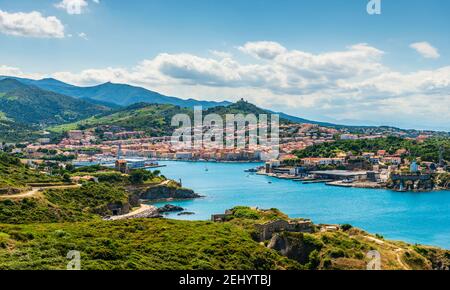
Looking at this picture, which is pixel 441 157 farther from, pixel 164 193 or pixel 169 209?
pixel 169 209

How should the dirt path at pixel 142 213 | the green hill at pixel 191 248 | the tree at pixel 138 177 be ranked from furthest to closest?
the tree at pixel 138 177, the dirt path at pixel 142 213, the green hill at pixel 191 248

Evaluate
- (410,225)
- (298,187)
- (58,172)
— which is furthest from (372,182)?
(58,172)

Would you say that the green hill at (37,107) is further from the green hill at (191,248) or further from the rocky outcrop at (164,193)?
the green hill at (191,248)

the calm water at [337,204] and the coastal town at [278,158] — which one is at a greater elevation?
the coastal town at [278,158]

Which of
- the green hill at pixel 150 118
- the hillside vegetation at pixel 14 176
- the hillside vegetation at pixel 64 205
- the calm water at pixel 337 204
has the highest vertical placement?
the green hill at pixel 150 118

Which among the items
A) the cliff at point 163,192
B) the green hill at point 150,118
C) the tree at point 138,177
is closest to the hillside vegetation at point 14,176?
the tree at point 138,177

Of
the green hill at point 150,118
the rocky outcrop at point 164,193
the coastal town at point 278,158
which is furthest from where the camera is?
the green hill at point 150,118

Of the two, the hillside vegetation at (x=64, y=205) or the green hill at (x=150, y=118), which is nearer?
the hillside vegetation at (x=64, y=205)

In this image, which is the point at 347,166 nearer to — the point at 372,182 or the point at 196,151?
the point at 372,182

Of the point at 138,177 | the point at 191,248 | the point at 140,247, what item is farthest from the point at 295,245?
the point at 138,177
